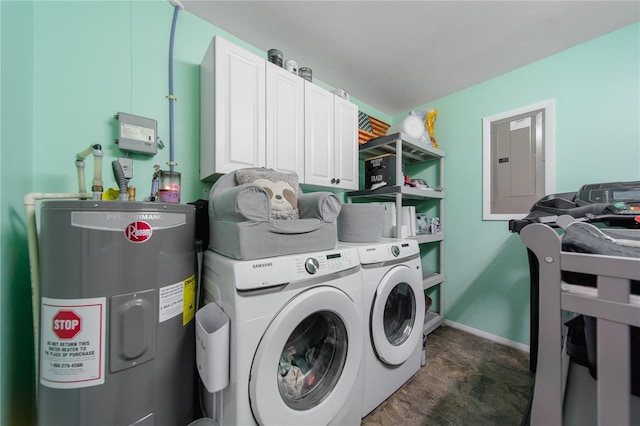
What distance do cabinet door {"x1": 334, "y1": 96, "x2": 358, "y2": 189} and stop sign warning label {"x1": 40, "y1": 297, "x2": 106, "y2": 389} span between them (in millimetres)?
1471

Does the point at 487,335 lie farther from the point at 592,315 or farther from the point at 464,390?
the point at 592,315

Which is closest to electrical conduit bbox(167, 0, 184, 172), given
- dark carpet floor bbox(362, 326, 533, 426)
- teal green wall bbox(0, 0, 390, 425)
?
teal green wall bbox(0, 0, 390, 425)

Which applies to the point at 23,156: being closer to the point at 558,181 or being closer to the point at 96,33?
the point at 96,33

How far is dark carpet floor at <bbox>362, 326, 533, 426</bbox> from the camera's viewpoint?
1.17m

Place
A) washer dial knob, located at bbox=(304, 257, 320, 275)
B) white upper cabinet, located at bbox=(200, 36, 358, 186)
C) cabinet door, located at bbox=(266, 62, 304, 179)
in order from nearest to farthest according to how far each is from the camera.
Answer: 1. washer dial knob, located at bbox=(304, 257, 320, 275)
2. white upper cabinet, located at bbox=(200, 36, 358, 186)
3. cabinet door, located at bbox=(266, 62, 304, 179)

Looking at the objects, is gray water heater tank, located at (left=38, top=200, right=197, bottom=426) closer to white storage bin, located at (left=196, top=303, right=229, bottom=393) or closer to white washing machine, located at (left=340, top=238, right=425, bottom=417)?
white storage bin, located at (left=196, top=303, right=229, bottom=393)

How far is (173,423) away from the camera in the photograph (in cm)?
82

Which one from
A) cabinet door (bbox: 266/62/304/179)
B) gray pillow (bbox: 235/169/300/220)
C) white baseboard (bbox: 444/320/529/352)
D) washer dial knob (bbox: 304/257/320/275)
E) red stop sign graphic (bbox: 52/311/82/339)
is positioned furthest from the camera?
white baseboard (bbox: 444/320/529/352)

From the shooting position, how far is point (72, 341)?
0.67 m

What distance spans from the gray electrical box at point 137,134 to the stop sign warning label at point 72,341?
2.59 feet

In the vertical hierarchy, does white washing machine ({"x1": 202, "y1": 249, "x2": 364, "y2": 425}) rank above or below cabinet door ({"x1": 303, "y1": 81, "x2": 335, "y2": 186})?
below

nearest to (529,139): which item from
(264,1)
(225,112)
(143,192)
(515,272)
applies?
(515,272)

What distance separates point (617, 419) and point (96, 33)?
2.23 metres

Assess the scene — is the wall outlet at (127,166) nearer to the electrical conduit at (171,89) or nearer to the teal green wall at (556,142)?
the electrical conduit at (171,89)
